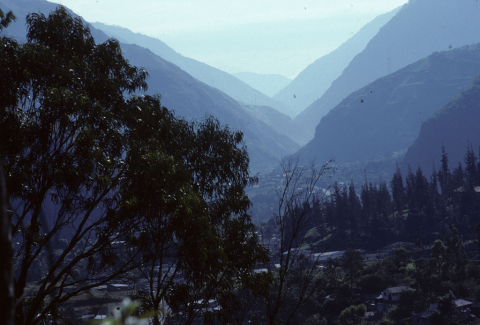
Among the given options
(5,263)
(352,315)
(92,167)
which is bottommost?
(352,315)

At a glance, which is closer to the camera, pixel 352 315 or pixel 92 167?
pixel 92 167

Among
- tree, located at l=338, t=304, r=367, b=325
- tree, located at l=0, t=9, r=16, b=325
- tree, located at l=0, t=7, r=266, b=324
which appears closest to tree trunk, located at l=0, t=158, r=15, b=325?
tree, located at l=0, t=9, r=16, b=325

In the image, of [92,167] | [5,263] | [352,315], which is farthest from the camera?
[352,315]

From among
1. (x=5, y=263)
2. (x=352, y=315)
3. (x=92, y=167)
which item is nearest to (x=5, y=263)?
(x=5, y=263)

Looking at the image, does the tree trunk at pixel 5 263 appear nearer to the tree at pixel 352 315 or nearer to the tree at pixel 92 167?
the tree at pixel 92 167

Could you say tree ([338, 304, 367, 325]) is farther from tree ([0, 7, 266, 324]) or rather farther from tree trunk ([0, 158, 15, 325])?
tree trunk ([0, 158, 15, 325])

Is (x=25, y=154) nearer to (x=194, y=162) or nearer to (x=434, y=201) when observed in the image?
(x=194, y=162)

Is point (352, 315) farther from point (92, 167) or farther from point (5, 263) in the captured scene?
point (5, 263)

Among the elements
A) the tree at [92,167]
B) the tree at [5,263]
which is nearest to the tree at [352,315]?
the tree at [92,167]
